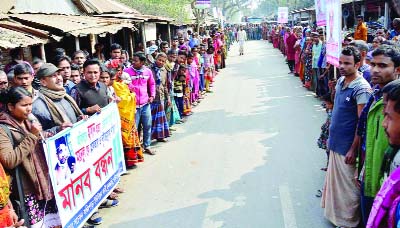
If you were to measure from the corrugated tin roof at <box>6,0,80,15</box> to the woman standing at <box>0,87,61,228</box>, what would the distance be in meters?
7.81

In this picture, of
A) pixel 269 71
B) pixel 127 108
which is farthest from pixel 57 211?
pixel 269 71

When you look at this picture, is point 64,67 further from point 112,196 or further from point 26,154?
point 26,154

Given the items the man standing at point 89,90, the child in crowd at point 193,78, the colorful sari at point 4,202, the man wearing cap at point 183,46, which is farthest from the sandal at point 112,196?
the man wearing cap at point 183,46

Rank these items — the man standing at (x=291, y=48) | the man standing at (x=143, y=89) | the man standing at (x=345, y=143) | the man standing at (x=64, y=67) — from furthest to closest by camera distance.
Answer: the man standing at (x=291, y=48) < the man standing at (x=143, y=89) < the man standing at (x=64, y=67) < the man standing at (x=345, y=143)

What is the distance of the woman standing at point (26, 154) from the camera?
333 centimetres

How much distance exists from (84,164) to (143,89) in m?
2.65

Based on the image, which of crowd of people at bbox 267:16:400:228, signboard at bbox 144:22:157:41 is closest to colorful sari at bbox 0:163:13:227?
crowd of people at bbox 267:16:400:228

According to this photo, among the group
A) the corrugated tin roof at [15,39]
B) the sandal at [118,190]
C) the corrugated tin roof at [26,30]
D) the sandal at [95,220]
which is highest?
the corrugated tin roof at [26,30]

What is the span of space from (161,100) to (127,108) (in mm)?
1678

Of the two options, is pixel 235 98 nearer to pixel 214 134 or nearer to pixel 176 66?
pixel 176 66

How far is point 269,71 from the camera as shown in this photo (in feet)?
58.1

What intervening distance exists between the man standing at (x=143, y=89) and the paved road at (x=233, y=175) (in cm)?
50

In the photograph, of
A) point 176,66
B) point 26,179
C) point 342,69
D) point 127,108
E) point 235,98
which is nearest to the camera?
point 26,179

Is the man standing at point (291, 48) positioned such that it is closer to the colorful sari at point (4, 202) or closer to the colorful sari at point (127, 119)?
the colorful sari at point (127, 119)
